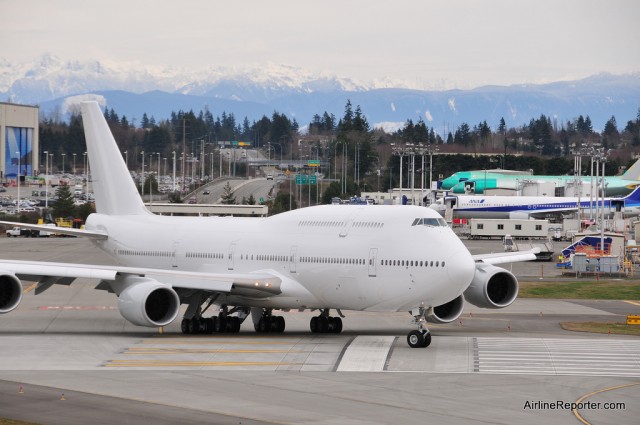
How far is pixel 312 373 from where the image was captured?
3391cm

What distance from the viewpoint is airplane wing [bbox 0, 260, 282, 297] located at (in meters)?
42.1

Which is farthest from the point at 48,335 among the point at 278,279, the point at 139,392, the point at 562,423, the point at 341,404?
the point at 562,423

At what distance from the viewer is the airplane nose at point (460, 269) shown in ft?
126

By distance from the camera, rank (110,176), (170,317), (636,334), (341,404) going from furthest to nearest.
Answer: (110,176), (636,334), (170,317), (341,404)

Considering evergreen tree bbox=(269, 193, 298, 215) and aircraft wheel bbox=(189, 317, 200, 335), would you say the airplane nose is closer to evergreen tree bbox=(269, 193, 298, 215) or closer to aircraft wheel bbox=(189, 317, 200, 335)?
aircraft wheel bbox=(189, 317, 200, 335)

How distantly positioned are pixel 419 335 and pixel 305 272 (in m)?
5.36

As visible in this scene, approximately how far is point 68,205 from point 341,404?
120059 millimetres

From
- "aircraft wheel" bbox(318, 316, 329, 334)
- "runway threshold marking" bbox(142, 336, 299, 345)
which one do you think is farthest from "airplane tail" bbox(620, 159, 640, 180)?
"runway threshold marking" bbox(142, 336, 299, 345)

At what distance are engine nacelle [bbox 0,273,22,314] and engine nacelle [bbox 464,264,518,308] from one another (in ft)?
55.6

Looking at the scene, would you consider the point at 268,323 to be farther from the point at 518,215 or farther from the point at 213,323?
the point at 518,215

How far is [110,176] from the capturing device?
171 feet

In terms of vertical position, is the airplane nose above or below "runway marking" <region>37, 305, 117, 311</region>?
above

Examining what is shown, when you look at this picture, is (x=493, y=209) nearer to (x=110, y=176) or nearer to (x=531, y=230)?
(x=531, y=230)

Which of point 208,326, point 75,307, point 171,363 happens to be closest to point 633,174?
point 75,307
